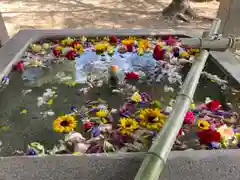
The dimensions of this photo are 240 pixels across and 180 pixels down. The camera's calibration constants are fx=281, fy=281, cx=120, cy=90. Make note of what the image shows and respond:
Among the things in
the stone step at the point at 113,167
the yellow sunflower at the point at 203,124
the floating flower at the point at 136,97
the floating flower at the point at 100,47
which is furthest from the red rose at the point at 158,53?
the stone step at the point at 113,167

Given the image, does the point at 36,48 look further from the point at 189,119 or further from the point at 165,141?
the point at 165,141

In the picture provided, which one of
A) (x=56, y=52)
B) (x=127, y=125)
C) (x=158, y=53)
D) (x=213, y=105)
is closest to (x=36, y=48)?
(x=56, y=52)

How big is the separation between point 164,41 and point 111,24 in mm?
4502

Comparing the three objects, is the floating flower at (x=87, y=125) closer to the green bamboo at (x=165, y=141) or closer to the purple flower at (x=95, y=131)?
the purple flower at (x=95, y=131)

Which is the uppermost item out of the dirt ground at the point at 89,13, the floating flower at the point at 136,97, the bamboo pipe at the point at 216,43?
the bamboo pipe at the point at 216,43

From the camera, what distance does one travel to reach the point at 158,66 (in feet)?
8.78

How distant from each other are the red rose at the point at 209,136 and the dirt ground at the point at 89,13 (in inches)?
228

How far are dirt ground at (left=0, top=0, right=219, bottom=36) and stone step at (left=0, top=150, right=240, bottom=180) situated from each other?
5.94 metres

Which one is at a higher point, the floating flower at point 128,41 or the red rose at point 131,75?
the floating flower at point 128,41

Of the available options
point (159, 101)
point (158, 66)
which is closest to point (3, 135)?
point (159, 101)

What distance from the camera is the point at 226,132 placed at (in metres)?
1.74

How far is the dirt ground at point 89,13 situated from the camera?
A: 7410 mm

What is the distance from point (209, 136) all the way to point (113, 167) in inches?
24.7

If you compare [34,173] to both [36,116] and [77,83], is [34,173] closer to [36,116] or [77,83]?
[36,116]
